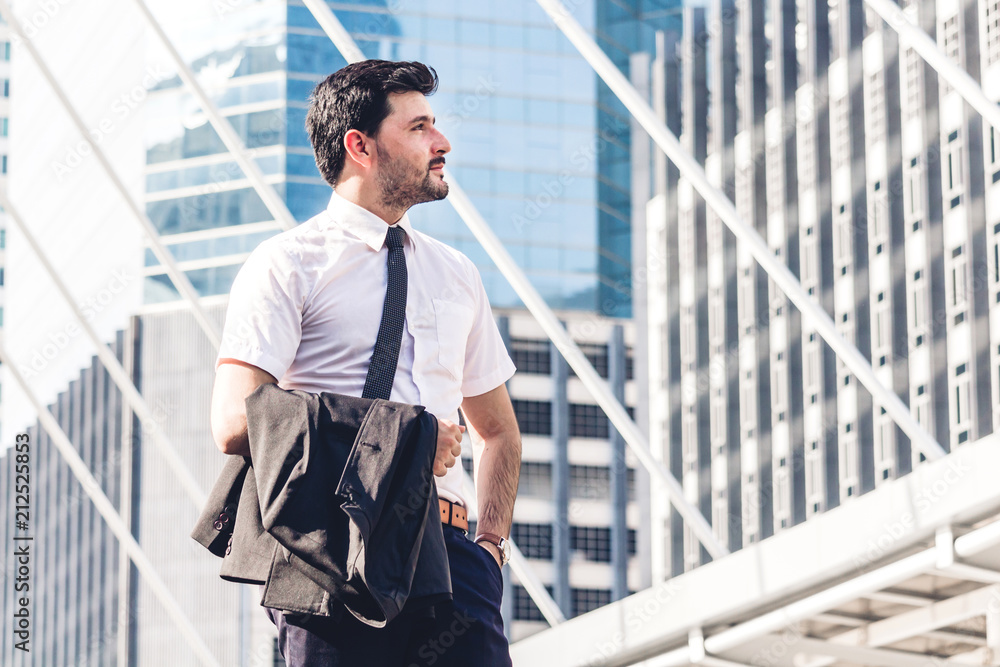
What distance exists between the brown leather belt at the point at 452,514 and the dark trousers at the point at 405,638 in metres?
0.10

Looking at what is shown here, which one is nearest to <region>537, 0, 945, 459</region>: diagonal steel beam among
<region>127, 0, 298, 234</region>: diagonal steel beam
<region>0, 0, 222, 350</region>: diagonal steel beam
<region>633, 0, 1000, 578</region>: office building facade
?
<region>127, 0, 298, 234</region>: diagonal steel beam

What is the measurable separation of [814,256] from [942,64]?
54.8m

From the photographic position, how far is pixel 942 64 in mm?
4820

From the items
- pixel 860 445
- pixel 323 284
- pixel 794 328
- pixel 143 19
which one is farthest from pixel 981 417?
pixel 323 284

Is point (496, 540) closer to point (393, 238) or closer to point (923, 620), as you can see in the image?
point (393, 238)

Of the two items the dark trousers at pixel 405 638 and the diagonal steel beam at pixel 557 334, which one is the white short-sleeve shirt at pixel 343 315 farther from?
the diagonal steel beam at pixel 557 334

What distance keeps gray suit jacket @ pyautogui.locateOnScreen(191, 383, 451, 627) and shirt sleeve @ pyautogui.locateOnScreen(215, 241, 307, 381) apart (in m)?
0.10

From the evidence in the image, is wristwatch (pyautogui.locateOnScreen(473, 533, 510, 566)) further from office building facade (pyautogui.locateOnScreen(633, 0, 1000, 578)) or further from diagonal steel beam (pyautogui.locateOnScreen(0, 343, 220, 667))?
office building facade (pyautogui.locateOnScreen(633, 0, 1000, 578))

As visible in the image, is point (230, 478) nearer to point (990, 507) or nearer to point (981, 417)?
point (990, 507)

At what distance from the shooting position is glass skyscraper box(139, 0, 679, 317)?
3590 inches

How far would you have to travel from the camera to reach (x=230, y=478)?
7.13ft


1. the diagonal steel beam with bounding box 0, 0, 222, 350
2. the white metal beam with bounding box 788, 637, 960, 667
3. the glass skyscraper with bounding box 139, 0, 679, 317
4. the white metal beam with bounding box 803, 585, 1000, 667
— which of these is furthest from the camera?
the glass skyscraper with bounding box 139, 0, 679, 317

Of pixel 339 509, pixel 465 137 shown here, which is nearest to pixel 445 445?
pixel 339 509

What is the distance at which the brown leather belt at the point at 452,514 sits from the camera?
89.2 inches
